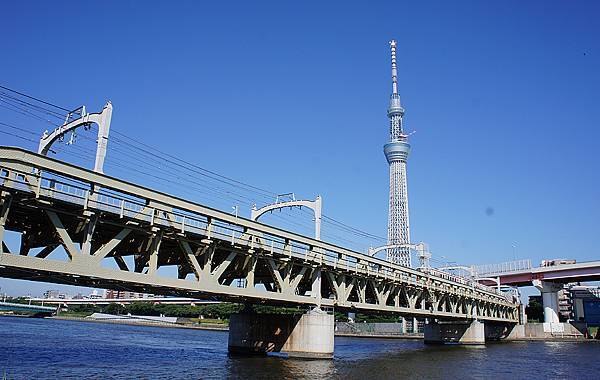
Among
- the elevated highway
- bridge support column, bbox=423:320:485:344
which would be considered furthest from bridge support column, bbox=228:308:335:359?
the elevated highway

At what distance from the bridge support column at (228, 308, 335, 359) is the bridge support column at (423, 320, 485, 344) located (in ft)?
179

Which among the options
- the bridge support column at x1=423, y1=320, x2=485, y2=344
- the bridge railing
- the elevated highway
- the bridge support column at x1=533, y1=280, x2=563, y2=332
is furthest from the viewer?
the bridge support column at x1=533, y1=280, x2=563, y2=332

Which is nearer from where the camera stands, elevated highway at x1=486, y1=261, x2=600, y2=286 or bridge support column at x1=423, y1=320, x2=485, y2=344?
bridge support column at x1=423, y1=320, x2=485, y2=344

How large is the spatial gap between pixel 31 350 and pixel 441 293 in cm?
5926

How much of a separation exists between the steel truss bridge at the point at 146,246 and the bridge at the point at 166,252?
0.07m

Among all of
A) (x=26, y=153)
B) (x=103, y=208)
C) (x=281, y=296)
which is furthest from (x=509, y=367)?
(x=26, y=153)

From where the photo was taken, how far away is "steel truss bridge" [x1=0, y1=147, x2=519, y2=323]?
29.1m

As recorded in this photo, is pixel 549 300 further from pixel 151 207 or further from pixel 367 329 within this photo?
pixel 151 207

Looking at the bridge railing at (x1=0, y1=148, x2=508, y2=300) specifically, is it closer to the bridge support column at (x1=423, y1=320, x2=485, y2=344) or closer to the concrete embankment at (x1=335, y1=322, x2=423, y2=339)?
the bridge support column at (x1=423, y1=320, x2=485, y2=344)

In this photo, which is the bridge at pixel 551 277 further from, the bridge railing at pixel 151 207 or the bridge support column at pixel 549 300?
the bridge railing at pixel 151 207

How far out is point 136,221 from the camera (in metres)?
33.6

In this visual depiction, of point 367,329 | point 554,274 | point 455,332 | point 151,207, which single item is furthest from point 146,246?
point 367,329

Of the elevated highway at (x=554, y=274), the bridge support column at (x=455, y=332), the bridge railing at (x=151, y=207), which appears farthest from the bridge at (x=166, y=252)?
the elevated highway at (x=554, y=274)

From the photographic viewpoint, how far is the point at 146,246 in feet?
130
